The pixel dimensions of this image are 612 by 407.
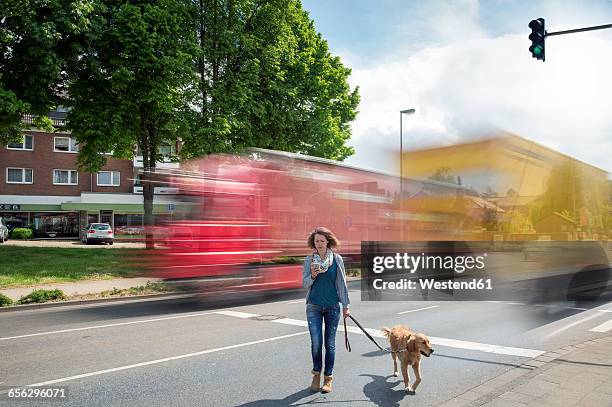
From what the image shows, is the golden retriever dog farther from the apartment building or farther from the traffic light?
the apartment building

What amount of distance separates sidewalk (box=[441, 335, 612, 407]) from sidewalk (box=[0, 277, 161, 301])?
1134 centimetres

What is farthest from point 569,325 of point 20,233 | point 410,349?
point 20,233

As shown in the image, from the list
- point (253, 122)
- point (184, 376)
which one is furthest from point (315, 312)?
point (253, 122)

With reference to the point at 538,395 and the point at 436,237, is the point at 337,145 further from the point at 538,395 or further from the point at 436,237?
the point at 538,395

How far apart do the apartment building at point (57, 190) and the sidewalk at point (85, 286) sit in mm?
29132

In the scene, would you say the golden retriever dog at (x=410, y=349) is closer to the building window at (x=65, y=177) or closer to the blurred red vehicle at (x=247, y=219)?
the blurred red vehicle at (x=247, y=219)

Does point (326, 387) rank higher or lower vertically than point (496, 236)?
lower

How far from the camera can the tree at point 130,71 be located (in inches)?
829

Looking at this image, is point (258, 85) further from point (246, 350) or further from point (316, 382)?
point (316, 382)

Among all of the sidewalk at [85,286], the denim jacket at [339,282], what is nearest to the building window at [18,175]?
the sidewalk at [85,286]

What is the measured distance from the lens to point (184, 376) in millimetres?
6250

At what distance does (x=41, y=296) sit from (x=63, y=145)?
131 feet

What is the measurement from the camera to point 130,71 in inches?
824

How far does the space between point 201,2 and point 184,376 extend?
74.5 feet
